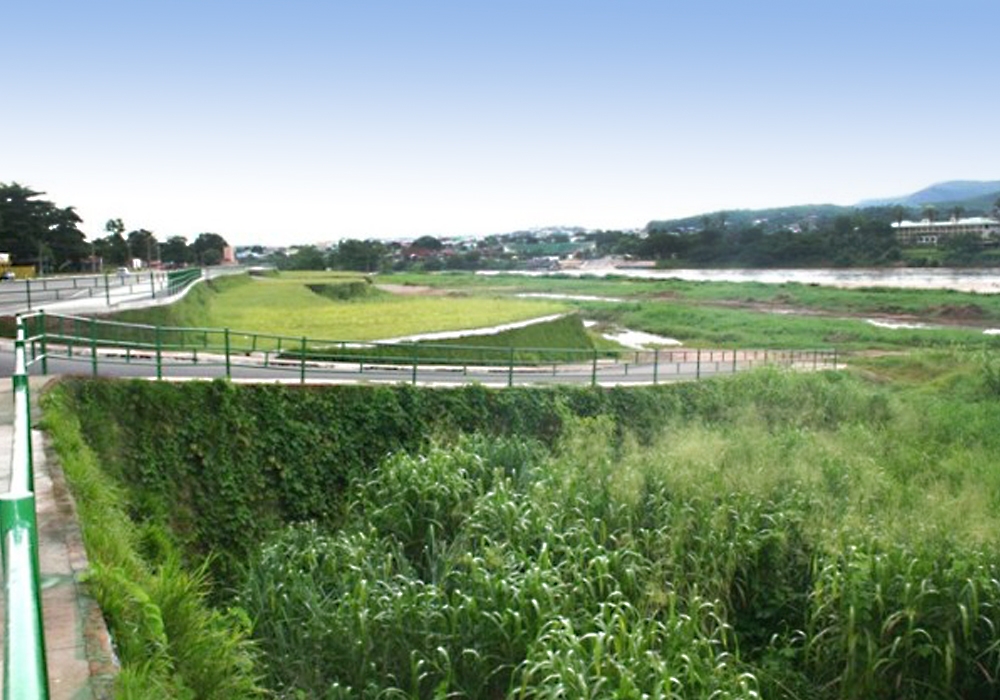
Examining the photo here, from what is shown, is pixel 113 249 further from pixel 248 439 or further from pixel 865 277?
pixel 865 277

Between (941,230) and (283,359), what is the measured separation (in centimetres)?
9613

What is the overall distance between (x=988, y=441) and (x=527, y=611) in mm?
16412

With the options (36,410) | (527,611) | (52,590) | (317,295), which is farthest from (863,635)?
(317,295)

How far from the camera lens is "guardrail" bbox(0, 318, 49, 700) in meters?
2.07

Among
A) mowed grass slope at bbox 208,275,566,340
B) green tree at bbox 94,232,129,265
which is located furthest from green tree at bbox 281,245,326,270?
mowed grass slope at bbox 208,275,566,340

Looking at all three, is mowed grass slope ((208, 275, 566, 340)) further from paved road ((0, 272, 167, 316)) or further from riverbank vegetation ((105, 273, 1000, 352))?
paved road ((0, 272, 167, 316))

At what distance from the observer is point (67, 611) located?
4719 millimetres

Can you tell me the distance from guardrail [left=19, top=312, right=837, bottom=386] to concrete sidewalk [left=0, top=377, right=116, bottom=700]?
7.01m

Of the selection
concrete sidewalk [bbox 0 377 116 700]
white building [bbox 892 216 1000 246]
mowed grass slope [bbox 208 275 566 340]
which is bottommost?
mowed grass slope [bbox 208 275 566 340]

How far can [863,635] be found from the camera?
9992mm

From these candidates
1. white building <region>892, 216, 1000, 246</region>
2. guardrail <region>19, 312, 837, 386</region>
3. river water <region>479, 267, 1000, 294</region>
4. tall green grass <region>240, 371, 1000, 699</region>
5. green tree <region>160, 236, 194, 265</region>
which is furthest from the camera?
white building <region>892, 216, 1000, 246</region>

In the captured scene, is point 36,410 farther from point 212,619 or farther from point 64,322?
point 64,322

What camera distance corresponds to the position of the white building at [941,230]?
93.0 m

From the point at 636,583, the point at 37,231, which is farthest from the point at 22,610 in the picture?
the point at 37,231
